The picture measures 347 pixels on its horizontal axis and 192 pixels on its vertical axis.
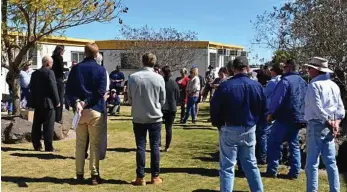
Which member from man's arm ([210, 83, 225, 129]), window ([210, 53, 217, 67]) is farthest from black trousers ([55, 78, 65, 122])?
window ([210, 53, 217, 67])

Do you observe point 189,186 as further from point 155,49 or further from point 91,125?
point 155,49

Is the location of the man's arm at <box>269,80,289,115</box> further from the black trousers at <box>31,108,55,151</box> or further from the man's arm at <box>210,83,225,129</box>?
the black trousers at <box>31,108,55,151</box>

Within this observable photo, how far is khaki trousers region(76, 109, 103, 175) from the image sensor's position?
6703 mm

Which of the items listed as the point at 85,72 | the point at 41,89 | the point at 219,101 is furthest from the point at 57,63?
the point at 219,101

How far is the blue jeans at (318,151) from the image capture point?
5.86 meters

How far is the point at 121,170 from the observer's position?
7.77 meters

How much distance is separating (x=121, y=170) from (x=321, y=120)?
345 centimetres

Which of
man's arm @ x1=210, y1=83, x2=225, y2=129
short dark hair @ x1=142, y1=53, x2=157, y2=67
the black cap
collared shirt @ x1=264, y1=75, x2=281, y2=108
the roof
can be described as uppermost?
the roof

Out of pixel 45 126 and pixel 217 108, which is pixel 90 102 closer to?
pixel 217 108

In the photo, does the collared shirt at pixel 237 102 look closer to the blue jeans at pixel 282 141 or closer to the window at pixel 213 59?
the blue jeans at pixel 282 141

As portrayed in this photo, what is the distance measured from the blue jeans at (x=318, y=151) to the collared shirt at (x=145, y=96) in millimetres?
2122

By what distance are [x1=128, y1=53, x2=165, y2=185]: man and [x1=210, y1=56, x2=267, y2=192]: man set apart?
4.53 ft

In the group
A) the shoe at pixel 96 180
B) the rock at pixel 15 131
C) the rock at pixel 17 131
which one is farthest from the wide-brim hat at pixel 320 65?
the rock at pixel 15 131

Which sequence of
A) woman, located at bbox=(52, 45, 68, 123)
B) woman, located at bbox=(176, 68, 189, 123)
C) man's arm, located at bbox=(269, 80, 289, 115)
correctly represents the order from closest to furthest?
man's arm, located at bbox=(269, 80, 289, 115) → woman, located at bbox=(52, 45, 68, 123) → woman, located at bbox=(176, 68, 189, 123)
